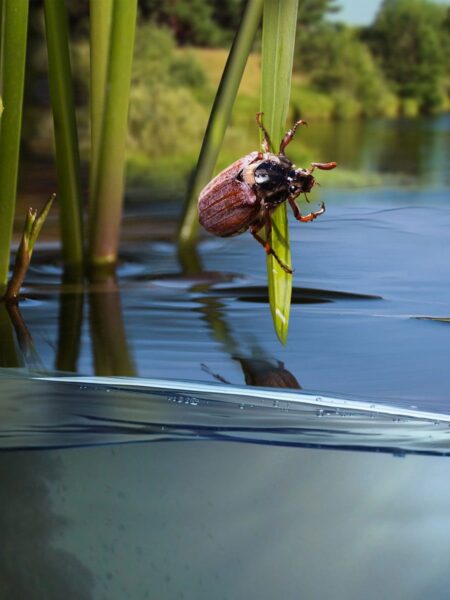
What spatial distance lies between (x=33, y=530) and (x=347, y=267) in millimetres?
361

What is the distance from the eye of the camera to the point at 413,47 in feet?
3.93

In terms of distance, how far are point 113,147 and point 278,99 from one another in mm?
208

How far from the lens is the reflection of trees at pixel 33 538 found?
1.35ft

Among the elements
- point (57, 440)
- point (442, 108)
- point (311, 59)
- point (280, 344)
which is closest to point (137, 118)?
point (311, 59)

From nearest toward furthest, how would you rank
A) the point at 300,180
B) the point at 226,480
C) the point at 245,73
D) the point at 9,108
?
the point at 226,480
the point at 300,180
the point at 9,108
the point at 245,73

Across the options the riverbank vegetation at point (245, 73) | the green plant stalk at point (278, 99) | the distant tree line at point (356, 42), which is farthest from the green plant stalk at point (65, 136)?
the distant tree line at point (356, 42)

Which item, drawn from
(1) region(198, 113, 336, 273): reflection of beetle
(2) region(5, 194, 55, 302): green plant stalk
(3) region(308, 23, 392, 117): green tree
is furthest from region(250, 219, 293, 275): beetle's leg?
(3) region(308, 23, 392, 117): green tree

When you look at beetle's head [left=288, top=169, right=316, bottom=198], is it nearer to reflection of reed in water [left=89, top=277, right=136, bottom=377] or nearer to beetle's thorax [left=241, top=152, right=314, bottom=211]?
beetle's thorax [left=241, top=152, right=314, bottom=211]

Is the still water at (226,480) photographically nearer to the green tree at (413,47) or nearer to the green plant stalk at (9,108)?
the green plant stalk at (9,108)

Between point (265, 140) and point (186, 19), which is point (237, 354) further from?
point (186, 19)

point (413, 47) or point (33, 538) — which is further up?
point (413, 47)

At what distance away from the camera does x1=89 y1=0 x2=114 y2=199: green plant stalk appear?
0.68m

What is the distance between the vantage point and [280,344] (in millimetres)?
528

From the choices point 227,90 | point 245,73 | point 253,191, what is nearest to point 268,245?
point 253,191
